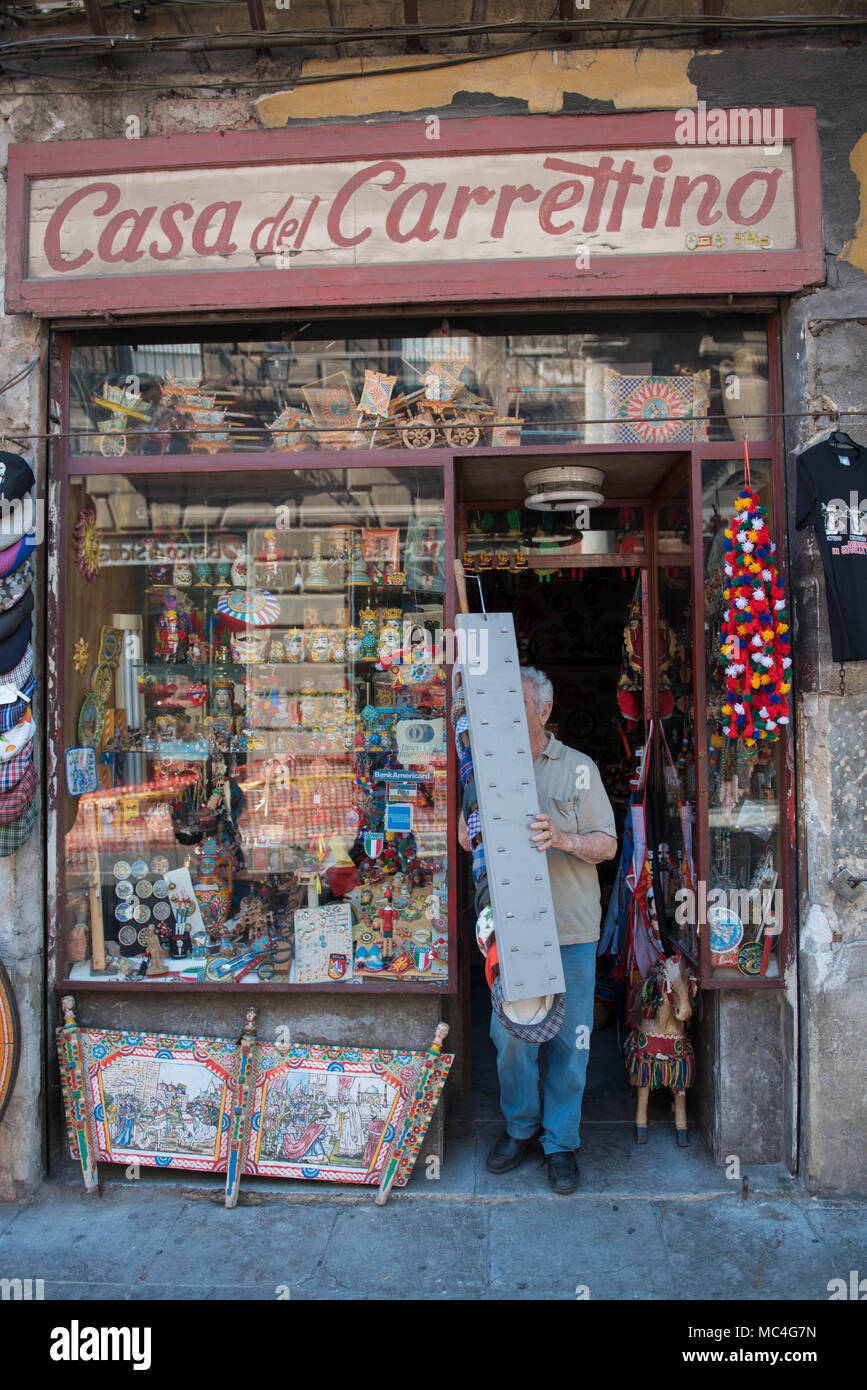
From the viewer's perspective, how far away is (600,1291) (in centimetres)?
313

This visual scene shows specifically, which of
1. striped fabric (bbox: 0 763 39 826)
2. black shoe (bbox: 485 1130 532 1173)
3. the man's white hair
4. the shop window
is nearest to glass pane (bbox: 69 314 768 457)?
the shop window

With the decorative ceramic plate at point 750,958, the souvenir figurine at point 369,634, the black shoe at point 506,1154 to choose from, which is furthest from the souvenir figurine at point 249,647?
the decorative ceramic plate at point 750,958

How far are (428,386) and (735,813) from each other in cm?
233

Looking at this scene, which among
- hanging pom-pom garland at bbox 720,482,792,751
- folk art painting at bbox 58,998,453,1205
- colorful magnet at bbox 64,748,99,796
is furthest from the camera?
colorful magnet at bbox 64,748,99,796

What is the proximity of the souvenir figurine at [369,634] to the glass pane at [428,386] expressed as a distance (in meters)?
0.77

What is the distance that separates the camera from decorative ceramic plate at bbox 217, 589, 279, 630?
4426mm

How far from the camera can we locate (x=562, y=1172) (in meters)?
3.76

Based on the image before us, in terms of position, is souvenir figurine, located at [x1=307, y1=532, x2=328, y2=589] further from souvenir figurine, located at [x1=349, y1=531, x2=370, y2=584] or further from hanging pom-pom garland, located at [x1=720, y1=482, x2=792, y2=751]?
hanging pom-pom garland, located at [x1=720, y1=482, x2=792, y2=751]

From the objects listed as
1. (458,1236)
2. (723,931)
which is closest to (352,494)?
(723,931)

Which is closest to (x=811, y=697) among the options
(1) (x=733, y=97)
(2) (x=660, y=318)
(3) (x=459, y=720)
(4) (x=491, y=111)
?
(3) (x=459, y=720)

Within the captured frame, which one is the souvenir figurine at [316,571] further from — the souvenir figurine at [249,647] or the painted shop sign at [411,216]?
the painted shop sign at [411,216]

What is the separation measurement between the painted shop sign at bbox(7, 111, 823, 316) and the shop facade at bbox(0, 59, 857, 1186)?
0.01 metres

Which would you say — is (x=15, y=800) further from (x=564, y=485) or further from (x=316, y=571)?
(x=564, y=485)

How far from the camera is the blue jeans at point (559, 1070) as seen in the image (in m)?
3.82
